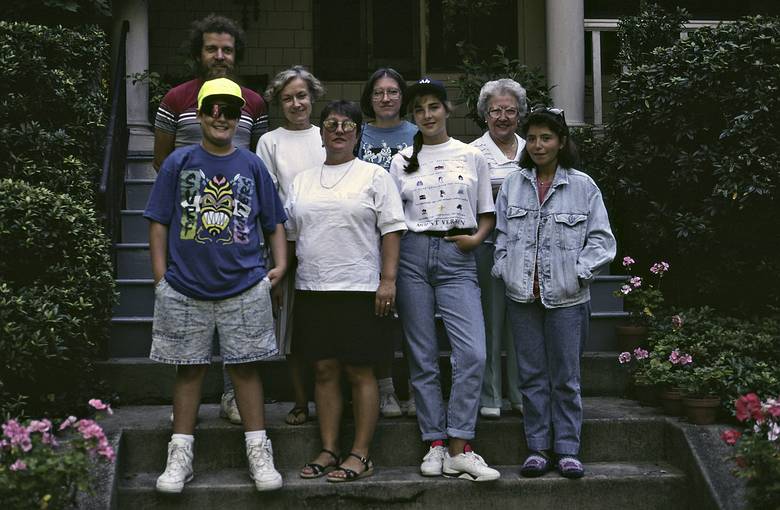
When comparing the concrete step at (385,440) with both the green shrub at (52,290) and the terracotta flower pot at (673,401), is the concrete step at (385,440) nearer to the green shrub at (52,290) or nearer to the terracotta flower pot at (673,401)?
the terracotta flower pot at (673,401)

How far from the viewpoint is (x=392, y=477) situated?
4496 mm

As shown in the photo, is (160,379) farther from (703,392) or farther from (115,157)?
(703,392)

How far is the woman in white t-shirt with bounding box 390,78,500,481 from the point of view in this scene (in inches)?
174

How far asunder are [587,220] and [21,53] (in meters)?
3.71

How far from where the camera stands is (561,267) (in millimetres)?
4410

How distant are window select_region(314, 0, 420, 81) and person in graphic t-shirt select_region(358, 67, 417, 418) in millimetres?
5267

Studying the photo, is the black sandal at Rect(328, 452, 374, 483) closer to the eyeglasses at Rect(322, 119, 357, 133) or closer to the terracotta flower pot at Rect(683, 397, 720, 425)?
the eyeglasses at Rect(322, 119, 357, 133)

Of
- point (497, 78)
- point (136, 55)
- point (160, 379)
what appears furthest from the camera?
point (136, 55)

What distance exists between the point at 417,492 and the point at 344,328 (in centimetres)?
84

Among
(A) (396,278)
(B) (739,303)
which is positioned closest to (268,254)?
(A) (396,278)

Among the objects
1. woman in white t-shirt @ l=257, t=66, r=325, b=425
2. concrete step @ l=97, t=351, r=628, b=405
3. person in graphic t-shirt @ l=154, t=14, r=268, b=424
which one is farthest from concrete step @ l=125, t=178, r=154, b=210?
woman in white t-shirt @ l=257, t=66, r=325, b=425

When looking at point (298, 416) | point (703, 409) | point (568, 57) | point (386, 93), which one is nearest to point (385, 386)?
point (298, 416)

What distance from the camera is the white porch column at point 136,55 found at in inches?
322

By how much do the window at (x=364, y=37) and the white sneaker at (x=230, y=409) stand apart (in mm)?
5771
